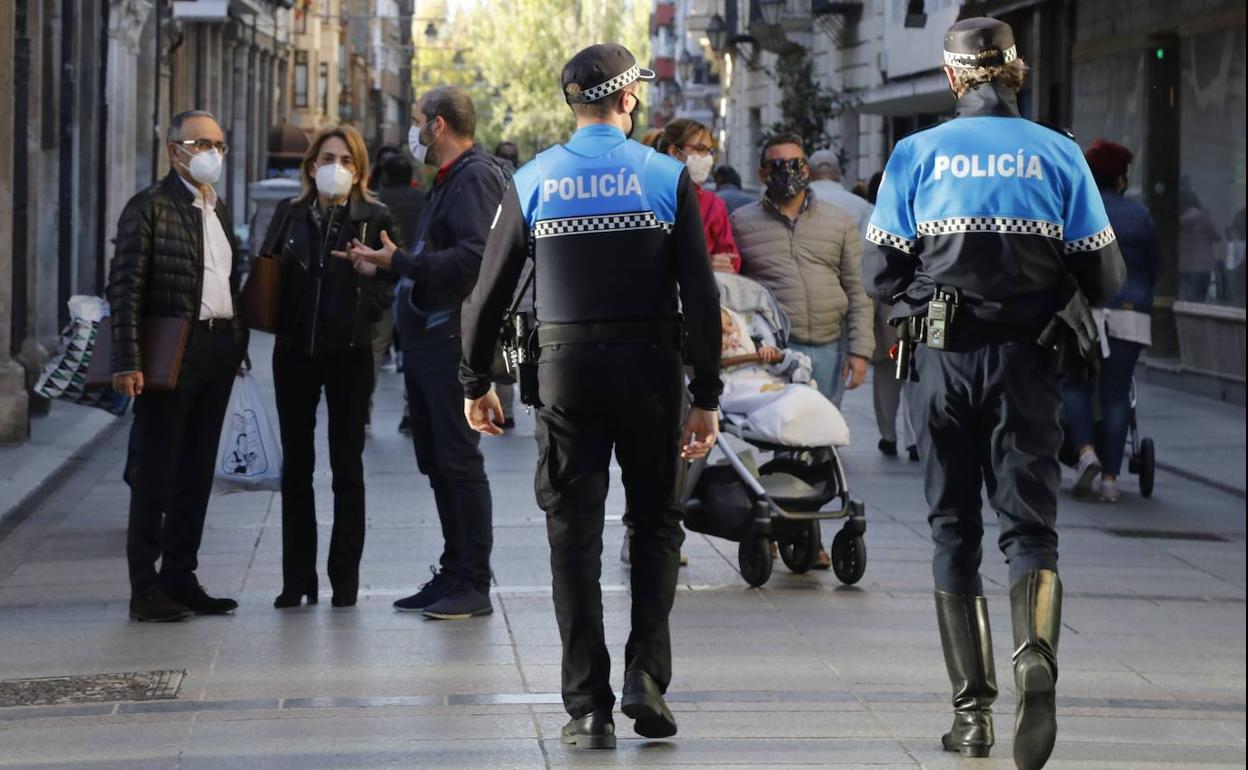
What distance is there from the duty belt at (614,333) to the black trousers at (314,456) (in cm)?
246

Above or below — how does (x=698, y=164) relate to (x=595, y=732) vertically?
above

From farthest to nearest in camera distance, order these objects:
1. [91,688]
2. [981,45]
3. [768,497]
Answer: [768,497], [91,688], [981,45]

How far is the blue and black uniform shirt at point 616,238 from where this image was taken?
20.4ft

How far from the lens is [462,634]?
8.15 metres

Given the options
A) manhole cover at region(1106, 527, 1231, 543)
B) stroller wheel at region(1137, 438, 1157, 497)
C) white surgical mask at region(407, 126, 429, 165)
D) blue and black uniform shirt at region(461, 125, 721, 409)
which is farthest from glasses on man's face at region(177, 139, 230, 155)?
stroller wheel at region(1137, 438, 1157, 497)

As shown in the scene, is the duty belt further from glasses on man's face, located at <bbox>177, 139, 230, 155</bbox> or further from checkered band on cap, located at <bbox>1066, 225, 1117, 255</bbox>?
glasses on man's face, located at <bbox>177, 139, 230, 155</bbox>

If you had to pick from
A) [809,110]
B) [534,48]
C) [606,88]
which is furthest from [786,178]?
[534,48]

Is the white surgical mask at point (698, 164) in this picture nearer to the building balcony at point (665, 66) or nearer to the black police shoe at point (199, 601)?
the black police shoe at point (199, 601)

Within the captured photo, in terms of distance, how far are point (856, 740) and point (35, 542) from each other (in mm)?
5479

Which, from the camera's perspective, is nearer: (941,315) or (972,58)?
(941,315)

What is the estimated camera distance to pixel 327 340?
28.0 ft

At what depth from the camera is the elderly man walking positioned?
10.5 meters

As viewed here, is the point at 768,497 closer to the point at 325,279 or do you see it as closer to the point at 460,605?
the point at 460,605

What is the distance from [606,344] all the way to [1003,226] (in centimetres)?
110
